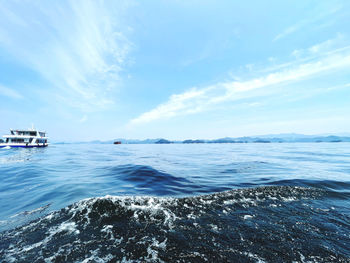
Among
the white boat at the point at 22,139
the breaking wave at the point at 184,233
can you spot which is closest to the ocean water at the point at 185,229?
the breaking wave at the point at 184,233

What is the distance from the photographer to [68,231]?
372cm

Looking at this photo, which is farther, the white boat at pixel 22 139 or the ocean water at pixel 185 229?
the white boat at pixel 22 139

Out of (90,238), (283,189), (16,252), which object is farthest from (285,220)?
(16,252)

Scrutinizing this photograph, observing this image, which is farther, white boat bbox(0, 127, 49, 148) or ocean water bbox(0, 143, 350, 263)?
white boat bbox(0, 127, 49, 148)

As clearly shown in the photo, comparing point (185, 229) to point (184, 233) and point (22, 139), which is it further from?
point (22, 139)

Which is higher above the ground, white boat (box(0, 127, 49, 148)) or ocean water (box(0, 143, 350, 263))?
white boat (box(0, 127, 49, 148))

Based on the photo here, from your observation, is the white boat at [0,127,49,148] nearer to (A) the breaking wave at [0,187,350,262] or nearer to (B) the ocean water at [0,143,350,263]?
(B) the ocean water at [0,143,350,263]

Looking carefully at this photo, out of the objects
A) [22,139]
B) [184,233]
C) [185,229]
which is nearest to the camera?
[184,233]

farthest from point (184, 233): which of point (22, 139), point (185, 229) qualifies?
point (22, 139)

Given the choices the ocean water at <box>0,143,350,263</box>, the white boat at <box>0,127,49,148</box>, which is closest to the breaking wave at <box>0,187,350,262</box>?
the ocean water at <box>0,143,350,263</box>

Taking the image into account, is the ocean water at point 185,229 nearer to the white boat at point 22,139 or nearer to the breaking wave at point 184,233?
the breaking wave at point 184,233

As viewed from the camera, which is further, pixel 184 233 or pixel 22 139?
pixel 22 139

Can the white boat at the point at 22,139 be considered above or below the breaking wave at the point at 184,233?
above

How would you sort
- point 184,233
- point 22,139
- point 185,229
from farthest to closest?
1. point 22,139
2. point 185,229
3. point 184,233
